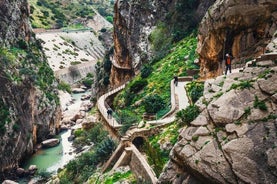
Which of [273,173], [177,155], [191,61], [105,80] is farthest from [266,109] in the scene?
[105,80]

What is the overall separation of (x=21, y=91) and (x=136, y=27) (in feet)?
64.7

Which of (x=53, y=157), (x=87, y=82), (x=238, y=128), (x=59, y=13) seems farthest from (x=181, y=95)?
(x=59, y=13)

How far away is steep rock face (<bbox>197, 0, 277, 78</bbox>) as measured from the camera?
25.2 meters

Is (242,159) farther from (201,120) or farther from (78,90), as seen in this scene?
(78,90)

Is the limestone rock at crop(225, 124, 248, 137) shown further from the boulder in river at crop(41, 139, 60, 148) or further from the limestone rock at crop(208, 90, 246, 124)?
the boulder in river at crop(41, 139, 60, 148)

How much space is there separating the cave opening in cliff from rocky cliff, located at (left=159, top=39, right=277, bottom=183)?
9.19 metres

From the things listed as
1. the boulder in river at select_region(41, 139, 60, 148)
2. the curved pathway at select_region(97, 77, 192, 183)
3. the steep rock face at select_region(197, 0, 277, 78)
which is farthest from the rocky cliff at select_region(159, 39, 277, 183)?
the boulder in river at select_region(41, 139, 60, 148)

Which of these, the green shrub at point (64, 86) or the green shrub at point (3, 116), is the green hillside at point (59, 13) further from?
the green shrub at point (3, 116)

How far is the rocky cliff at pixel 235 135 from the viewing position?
12.1 metres

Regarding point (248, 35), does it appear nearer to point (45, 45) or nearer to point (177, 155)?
point (177, 155)

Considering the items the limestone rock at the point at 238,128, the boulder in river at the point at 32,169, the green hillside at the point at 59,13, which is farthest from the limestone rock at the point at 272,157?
the green hillside at the point at 59,13

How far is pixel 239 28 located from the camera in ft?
87.1

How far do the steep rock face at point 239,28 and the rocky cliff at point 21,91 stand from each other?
77.9 feet

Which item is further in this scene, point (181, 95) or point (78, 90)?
point (78, 90)
